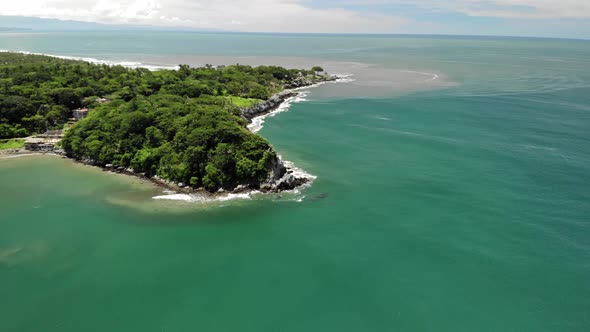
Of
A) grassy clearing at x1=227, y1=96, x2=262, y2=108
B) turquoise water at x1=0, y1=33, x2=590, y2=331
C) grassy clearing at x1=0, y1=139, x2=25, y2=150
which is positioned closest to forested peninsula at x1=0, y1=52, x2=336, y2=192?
grassy clearing at x1=227, y1=96, x2=262, y2=108

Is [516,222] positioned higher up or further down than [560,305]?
higher up

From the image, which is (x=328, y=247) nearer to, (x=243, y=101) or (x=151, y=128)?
(x=151, y=128)

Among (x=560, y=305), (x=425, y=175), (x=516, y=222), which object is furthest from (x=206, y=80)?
(x=560, y=305)

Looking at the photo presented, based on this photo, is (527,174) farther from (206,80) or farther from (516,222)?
(206,80)

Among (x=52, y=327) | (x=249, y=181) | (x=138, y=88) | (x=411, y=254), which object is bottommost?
(x=52, y=327)

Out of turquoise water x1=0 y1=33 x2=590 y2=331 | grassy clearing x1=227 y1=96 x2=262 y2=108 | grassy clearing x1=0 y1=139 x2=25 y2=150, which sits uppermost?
grassy clearing x1=227 y1=96 x2=262 y2=108

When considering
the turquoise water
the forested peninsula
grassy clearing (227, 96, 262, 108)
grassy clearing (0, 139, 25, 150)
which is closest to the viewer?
the turquoise water

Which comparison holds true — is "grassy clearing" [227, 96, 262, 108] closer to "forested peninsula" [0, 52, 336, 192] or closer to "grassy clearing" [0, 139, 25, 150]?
"forested peninsula" [0, 52, 336, 192]
